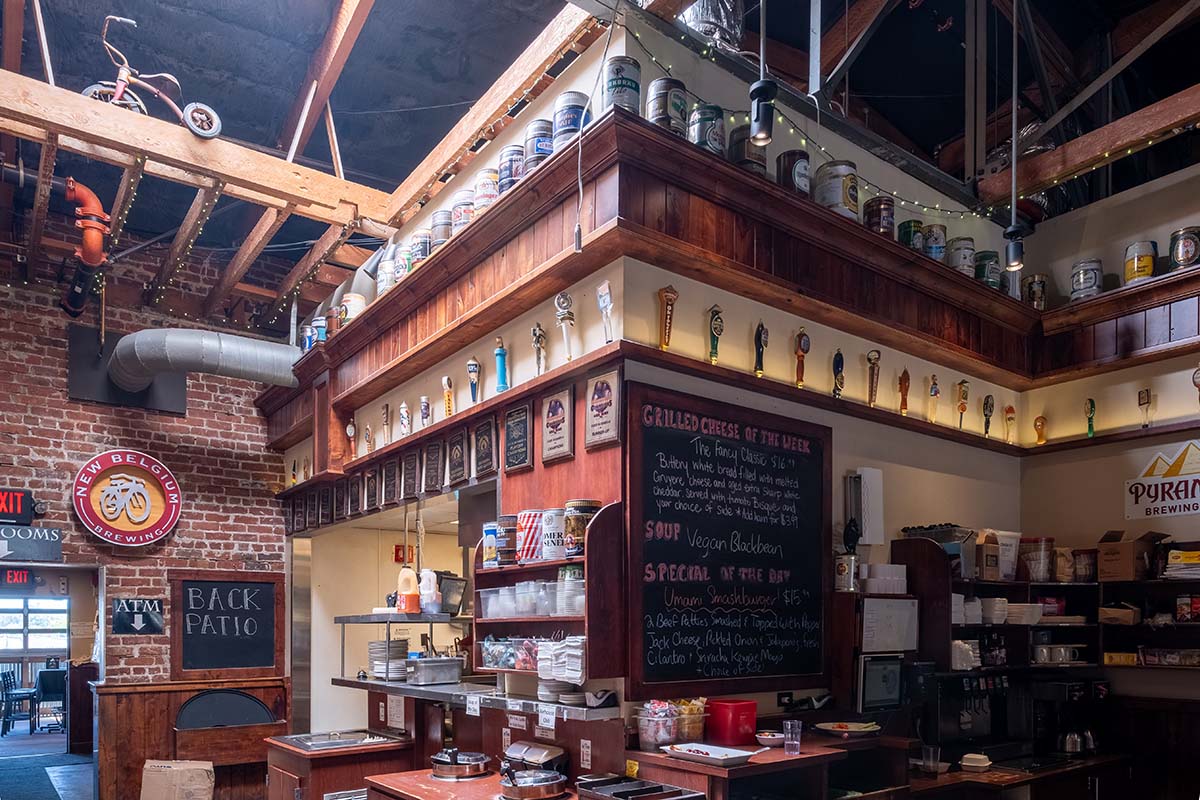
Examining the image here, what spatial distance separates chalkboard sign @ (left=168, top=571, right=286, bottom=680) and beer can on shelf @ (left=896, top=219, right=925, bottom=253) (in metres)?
5.86

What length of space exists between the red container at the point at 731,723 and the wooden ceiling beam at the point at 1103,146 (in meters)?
3.56

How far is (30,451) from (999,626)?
6.89 metres

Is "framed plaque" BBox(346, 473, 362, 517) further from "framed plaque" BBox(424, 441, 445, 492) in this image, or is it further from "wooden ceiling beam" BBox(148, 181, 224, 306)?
"wooden ceiling beam" BBox(148, 181, 224, 306)

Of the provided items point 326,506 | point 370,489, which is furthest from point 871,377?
point 326,506

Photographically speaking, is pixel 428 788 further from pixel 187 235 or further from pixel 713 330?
pixel 187 235

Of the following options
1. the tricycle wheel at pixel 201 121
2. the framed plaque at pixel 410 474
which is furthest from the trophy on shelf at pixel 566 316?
the tricycle wheel at pixel 201 121

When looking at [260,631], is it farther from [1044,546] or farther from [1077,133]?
[1077,133]

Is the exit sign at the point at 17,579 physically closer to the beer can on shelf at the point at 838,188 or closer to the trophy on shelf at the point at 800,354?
the trophy on shelf at the point at 800,354

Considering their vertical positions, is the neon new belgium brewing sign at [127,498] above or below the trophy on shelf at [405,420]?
below

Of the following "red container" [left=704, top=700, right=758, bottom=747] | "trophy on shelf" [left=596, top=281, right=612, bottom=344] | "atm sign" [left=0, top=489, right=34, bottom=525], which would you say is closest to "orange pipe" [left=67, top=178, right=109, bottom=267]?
"atm sign" [left=0, top=489, right=34, bottom=525]

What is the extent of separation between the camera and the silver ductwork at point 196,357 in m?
6.83

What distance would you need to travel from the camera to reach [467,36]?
20.3ft

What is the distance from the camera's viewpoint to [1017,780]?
467 cm

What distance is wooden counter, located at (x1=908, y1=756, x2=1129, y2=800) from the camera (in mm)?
4586
